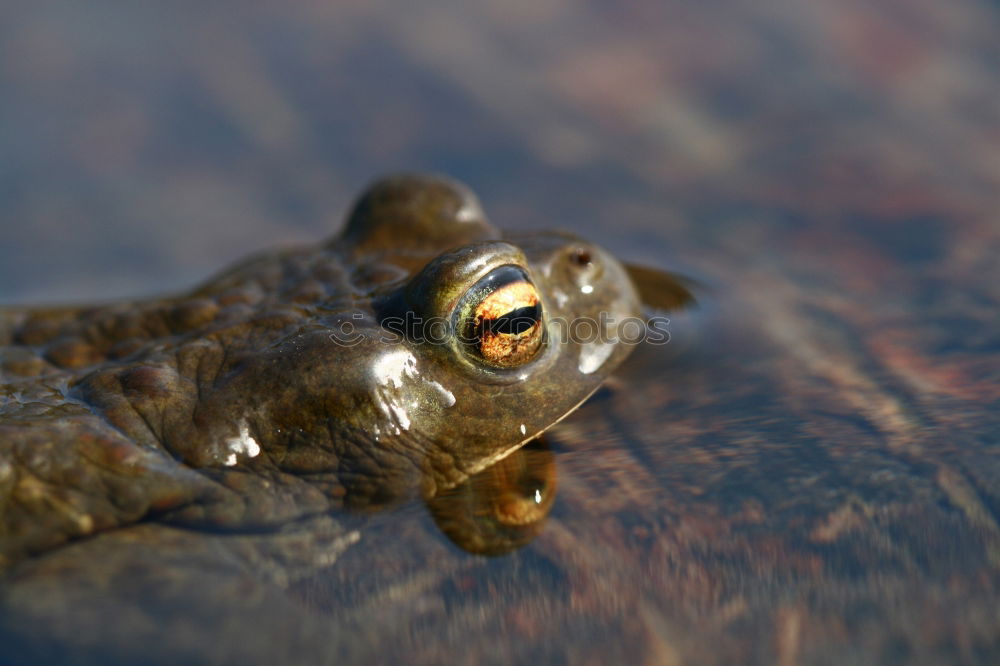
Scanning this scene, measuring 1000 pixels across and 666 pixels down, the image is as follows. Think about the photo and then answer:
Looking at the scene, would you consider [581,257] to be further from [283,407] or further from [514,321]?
[283,407]

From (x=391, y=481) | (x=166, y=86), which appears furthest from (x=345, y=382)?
(x=166, y=86)

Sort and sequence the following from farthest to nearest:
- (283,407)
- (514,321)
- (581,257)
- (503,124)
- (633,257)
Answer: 1. (503,124)
2. (633,257)
3. (581,257)
4. (514,321)
5. (283,407)

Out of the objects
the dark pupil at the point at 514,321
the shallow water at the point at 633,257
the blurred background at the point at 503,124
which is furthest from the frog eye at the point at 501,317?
the blurred background at the point at 503,124

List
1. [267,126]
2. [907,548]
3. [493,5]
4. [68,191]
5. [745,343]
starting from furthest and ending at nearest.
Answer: [493,5] → [267,126] → [68,191] → [745,343] → [907,548]

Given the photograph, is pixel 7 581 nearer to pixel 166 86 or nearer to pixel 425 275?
pixel 425 275

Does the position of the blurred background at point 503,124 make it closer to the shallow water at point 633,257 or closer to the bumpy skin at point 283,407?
the shallow water at point 633,257

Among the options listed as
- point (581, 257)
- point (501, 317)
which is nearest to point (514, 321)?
point (501, 317)
